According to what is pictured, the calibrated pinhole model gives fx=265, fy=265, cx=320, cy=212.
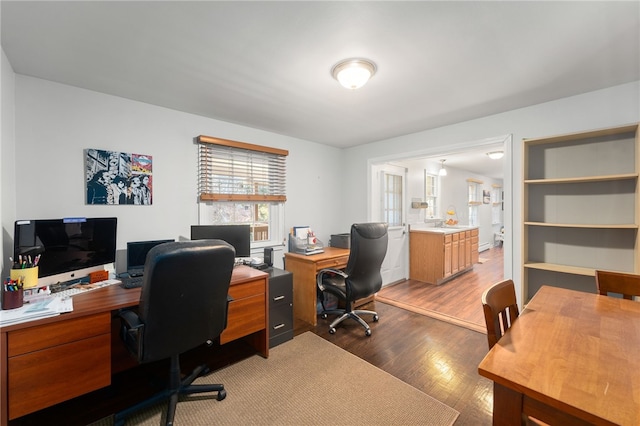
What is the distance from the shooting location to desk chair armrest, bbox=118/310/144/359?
1449 mm

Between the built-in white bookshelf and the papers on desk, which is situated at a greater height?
the built-in white bookshelf

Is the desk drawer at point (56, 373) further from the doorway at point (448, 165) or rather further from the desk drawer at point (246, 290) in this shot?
the doorway at point (448, 165)

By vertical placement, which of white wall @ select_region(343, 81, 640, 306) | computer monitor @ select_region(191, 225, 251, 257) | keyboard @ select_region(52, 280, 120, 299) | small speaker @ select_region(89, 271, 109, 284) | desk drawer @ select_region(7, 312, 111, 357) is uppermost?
white wall @ select_region(343, 81, 640, 306)

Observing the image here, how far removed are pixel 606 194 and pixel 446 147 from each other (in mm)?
1469

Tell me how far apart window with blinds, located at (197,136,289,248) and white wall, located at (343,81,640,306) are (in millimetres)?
1723

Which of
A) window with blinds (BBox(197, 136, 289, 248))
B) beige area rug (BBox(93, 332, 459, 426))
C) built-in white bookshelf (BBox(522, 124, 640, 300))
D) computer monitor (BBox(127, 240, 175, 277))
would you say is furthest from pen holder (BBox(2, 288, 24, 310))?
built-in white bookshelf (BBox(522, 124, 640, 300))

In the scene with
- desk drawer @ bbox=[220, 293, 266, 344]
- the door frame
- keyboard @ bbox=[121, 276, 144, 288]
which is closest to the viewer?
keyboard @ bbox=[121, 276, 144, 288]

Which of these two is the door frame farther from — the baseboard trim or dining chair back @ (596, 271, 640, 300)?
dining chair back @ (596, 271, 640, 300)

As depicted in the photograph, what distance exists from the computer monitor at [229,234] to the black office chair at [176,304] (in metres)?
1.05

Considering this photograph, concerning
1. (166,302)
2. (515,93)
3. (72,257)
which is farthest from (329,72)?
(72,257)

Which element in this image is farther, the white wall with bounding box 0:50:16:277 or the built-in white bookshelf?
the built-in white bookshelf

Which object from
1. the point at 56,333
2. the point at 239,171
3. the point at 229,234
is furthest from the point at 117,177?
the point at 56,333

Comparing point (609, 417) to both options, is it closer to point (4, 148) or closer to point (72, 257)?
point (72, 257)

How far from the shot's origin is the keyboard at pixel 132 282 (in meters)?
1.93
